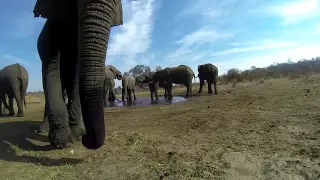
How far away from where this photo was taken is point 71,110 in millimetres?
7254

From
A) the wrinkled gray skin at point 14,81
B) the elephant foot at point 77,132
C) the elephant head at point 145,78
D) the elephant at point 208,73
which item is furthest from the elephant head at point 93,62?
the elephant head at point 145,78

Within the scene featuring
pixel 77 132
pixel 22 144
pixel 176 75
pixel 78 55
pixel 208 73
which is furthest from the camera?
pixel 176 75

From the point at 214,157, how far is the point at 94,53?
210 cm

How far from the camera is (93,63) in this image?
4.21m

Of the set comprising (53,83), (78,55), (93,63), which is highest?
(78,55)

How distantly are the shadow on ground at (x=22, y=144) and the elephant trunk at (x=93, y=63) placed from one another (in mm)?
1333

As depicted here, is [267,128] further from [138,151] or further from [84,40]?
[84,40]

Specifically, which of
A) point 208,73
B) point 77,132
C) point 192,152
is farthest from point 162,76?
point 192,152

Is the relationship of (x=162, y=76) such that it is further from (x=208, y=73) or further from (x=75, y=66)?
(x=75, y=66)

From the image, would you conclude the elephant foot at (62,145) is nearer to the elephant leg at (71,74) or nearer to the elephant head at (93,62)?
the elephant leg at (71,74)

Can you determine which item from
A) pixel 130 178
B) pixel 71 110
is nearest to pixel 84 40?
pixel 130 178

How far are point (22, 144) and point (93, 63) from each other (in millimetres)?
3379

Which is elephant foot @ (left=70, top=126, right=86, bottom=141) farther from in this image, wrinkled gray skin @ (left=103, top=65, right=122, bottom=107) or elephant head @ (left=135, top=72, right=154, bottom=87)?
elephant head @ (left=135, top=72, right=154, bottom=87)

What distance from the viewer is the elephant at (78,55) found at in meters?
4.10
